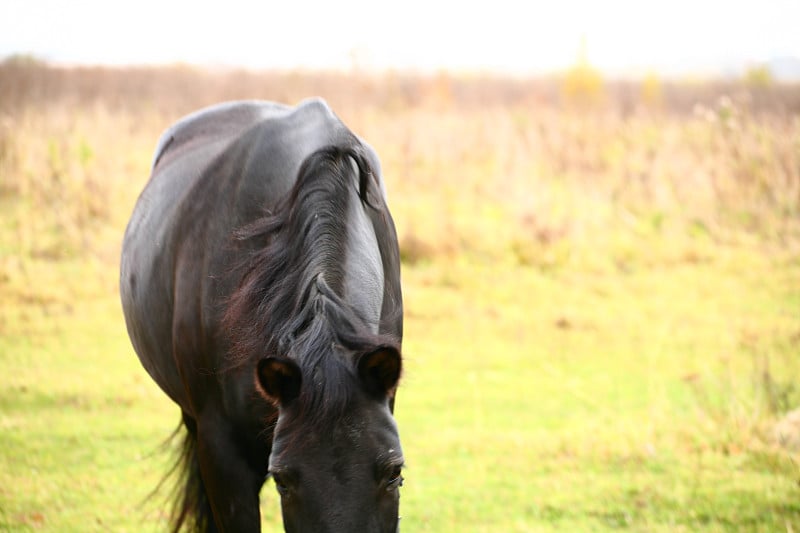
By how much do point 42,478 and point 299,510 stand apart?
310 centimetres

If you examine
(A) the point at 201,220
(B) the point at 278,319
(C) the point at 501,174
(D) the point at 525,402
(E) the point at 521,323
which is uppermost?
(C) the point at 501,174

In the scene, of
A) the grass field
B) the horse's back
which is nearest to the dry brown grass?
the grass field

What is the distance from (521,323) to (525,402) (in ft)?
5.72

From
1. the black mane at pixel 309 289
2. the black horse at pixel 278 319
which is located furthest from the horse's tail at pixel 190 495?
the black mane at pixel 309 289

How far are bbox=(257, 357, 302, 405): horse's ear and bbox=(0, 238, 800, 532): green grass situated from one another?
33 centimetres

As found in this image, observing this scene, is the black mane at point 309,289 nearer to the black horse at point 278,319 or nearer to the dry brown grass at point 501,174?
the black horse at point 278,319

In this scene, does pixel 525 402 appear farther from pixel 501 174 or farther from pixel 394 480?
pixel 501 174

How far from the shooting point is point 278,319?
227cm

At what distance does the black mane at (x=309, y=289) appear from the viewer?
2.04 metres

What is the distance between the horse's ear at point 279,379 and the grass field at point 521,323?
0.47 metres

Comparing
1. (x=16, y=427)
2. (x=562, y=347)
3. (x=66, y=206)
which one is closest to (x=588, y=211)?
(x=562, y=347)

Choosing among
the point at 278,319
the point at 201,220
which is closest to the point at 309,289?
the point at 278,319

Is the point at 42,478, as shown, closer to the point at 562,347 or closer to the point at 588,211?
the point at 562,347

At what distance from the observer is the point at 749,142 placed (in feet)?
36.7
